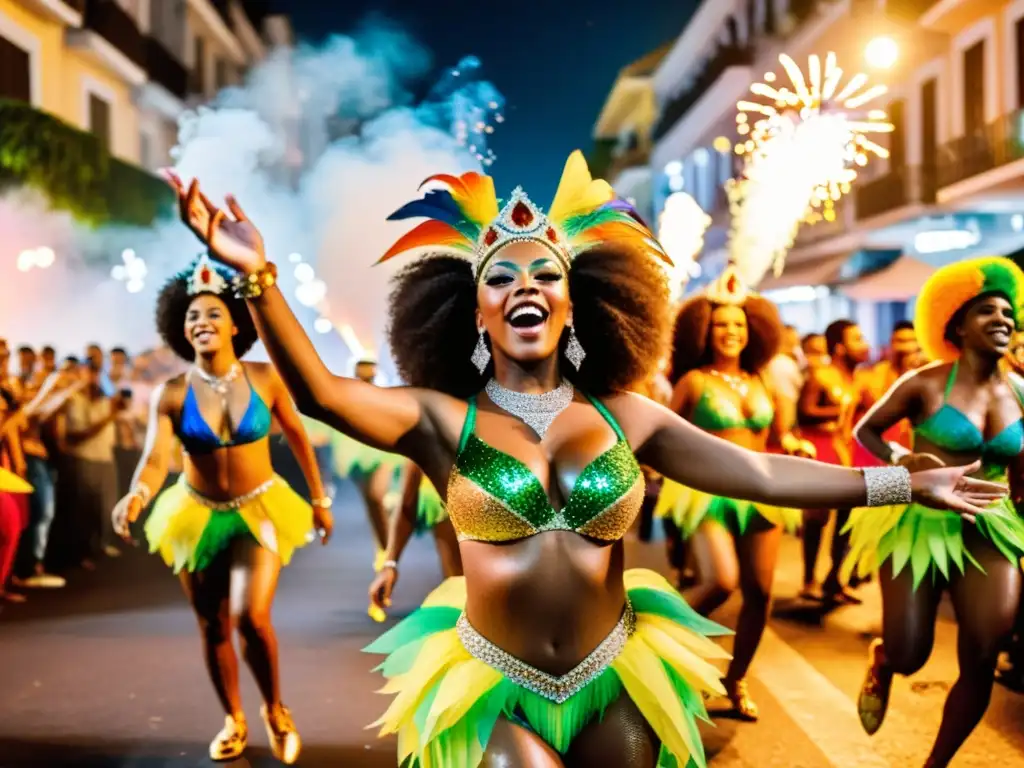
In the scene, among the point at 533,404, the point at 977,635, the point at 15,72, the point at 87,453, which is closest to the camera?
the point at 533,404

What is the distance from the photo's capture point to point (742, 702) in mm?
5488

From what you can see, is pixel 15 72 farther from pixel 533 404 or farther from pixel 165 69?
pixel 533 404

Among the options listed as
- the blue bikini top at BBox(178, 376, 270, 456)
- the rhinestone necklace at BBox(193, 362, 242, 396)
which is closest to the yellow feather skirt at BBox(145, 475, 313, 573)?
the blue bikini top at BBox(178, 376, 270, 456)

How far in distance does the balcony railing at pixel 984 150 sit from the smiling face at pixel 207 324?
639 inches

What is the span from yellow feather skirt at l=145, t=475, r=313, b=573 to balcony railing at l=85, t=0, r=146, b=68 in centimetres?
1937

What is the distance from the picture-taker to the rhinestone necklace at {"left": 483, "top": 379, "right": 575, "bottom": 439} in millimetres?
3102

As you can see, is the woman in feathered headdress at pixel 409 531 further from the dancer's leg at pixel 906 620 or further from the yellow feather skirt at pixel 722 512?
the dancer's leg at pixel 906 620

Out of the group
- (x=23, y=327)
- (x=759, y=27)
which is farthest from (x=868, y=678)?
(x=759, y=27)

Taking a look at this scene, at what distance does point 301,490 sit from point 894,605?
11392 millimetres

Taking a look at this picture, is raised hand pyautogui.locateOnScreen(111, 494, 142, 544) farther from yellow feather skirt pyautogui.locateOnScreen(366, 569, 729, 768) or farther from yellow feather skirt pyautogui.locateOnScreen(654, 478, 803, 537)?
yellow feather skirt pyautogui.locateOnScreen(654, 478, 803, 537)

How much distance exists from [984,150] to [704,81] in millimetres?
17907

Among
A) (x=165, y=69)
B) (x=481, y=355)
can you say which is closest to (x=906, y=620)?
(x=481, y=355)

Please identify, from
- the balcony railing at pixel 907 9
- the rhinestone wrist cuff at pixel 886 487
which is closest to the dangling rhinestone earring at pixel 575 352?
the rhinestone wrist cuff at pixel 886 487

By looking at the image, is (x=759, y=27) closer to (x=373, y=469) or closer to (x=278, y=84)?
(x=278, y=84)
